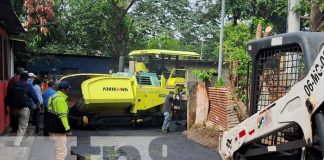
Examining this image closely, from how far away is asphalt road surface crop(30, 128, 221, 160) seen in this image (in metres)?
10.4

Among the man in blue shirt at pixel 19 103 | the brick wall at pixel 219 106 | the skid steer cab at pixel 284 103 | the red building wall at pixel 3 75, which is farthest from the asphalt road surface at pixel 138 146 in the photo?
the skid steer cab at pixel 284 103

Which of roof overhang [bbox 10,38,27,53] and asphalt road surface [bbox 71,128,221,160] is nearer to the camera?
asphalt road surface [bbox 71,128,221,160]

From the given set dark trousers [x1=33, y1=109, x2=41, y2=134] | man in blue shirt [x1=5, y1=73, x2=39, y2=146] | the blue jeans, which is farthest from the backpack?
the blue jeans

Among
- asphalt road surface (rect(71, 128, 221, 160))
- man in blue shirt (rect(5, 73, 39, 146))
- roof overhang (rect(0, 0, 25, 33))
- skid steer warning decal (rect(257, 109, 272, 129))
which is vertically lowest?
asphalt road surface (rect(71, 128, 221, 160))

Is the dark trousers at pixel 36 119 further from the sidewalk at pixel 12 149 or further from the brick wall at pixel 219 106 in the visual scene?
the brick wall at pixel 219 106

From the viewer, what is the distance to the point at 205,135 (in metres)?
13.8

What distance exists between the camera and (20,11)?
1739 cm

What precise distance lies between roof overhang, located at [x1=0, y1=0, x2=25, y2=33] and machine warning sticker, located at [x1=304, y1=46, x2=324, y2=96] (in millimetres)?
6640

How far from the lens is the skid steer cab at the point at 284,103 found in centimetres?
267

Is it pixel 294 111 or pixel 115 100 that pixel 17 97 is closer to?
pixel 115 100

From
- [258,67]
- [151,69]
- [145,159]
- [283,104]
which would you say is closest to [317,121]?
[283,104]

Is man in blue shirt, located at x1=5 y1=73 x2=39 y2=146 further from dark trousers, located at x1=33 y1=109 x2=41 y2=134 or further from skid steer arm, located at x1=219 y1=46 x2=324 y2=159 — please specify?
skid steer arm, located at x1=219 y1=46 x2=324 y2=159

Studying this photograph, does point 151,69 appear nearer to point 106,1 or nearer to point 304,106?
point 106,1

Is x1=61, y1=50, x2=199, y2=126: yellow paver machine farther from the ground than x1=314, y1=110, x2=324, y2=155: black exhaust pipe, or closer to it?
closer to it
